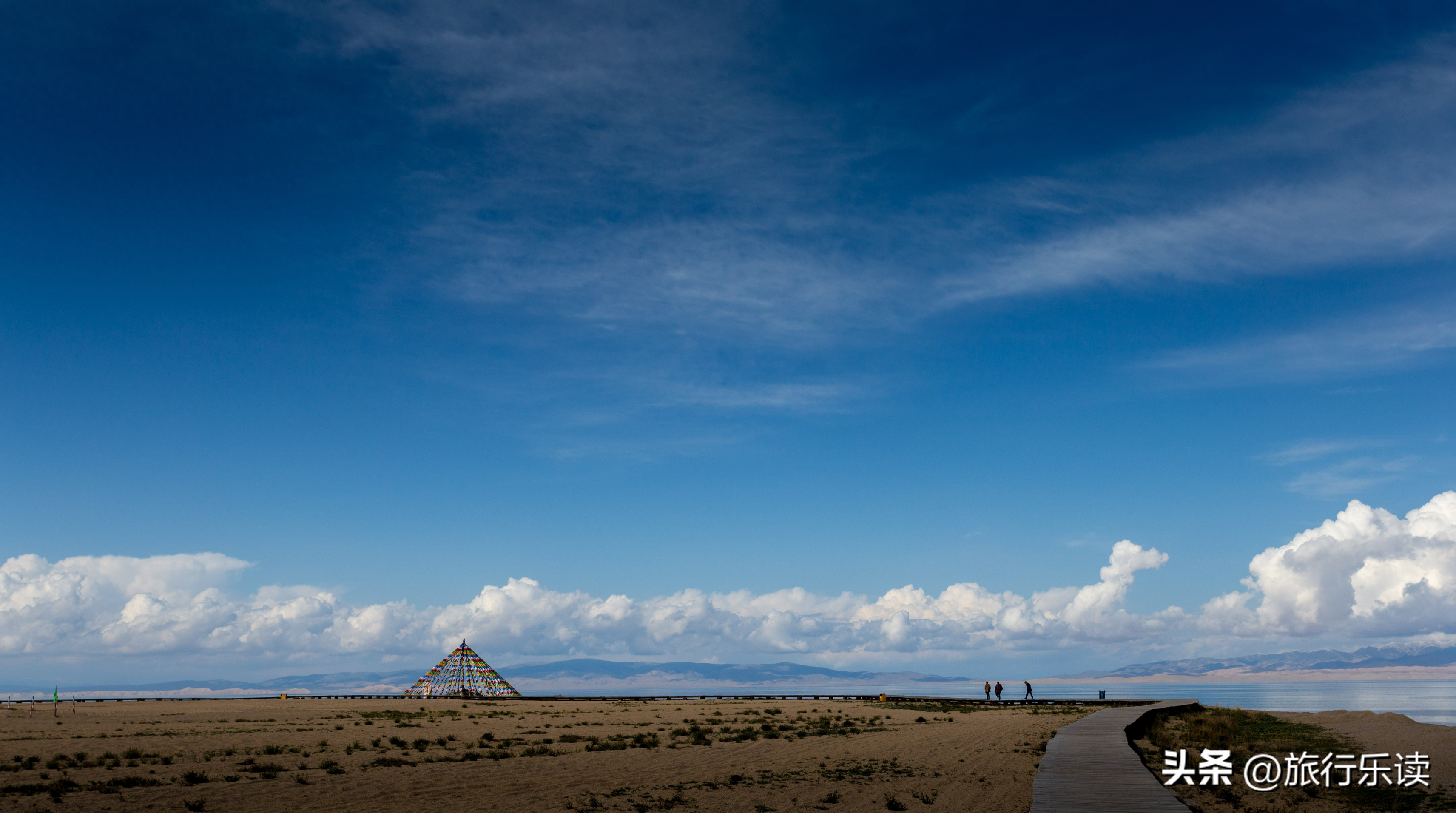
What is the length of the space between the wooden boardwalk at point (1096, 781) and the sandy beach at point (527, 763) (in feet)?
2.84

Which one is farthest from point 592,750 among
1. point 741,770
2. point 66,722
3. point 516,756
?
point 66,722

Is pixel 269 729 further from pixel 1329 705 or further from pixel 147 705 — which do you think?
pixel 1329 705

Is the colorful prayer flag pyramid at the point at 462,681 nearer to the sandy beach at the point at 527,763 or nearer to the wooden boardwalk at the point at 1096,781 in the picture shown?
the sandy beach at the point at 527,763

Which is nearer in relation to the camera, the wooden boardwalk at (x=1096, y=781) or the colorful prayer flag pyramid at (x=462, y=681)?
the wooden boardwalk at (x=1096, y=781)

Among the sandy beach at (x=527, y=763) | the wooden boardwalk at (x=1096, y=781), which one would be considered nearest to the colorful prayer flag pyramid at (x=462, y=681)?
the sandy beach at (x=527, y=763)

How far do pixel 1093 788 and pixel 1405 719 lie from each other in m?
41.0

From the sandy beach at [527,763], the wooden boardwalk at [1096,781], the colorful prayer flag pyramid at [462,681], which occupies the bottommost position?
the colorful prayer flag pyramid at [462,681]

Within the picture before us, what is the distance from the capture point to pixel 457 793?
1805cm

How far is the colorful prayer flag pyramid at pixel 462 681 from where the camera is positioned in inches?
2753

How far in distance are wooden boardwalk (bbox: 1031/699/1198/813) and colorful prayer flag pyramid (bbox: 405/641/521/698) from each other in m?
53.5

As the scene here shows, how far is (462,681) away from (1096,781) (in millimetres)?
62967

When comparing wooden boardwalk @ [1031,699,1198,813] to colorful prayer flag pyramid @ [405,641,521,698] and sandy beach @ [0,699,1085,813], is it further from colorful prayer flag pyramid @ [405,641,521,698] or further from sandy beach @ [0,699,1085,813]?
colorful prayer flag pyramid @ [405,641,521,698]

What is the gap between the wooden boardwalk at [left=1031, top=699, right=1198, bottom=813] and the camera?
521 inches

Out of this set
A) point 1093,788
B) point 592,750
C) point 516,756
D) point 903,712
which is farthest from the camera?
point 903,712
